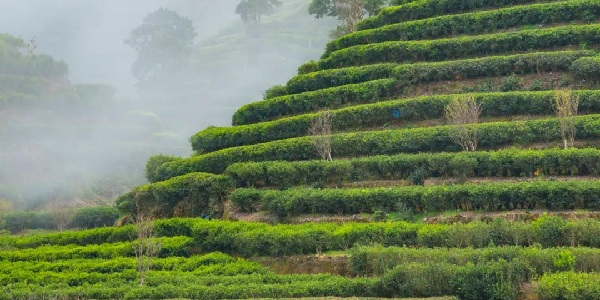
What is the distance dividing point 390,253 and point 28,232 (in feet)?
116

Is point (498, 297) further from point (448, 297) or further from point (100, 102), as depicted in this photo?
point (100, 102)

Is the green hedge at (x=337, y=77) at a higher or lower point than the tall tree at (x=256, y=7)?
lower

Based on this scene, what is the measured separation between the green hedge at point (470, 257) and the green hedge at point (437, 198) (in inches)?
145

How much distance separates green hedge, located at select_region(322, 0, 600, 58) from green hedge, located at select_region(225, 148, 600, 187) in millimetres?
14173

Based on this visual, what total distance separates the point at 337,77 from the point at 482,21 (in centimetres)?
974

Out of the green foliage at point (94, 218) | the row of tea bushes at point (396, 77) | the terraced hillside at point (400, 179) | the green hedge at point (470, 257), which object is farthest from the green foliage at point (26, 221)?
the green hedge at point (470, 257)

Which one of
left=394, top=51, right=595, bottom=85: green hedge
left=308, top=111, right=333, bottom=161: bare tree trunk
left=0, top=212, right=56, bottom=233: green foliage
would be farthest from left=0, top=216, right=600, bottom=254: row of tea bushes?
left=0, top=212, right=56, bottom=233: green foliage

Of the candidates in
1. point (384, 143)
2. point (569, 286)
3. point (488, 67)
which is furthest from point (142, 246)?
point (488, 67)

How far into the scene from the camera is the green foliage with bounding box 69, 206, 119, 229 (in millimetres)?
51656

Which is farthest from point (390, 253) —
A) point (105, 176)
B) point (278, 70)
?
point (278, 70)

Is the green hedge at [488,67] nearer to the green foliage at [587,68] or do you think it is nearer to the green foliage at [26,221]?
the green foliage at [587,68]

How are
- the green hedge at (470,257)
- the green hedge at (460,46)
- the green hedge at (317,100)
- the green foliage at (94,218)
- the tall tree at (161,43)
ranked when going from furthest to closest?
the tall tree at (161,43) < the green foliage at (94,218) < the green hedge at (317,100) < the green hedge at (460,46) < the green hedge at (470,257)

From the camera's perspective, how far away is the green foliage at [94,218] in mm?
51656

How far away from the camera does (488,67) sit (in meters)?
39.5
